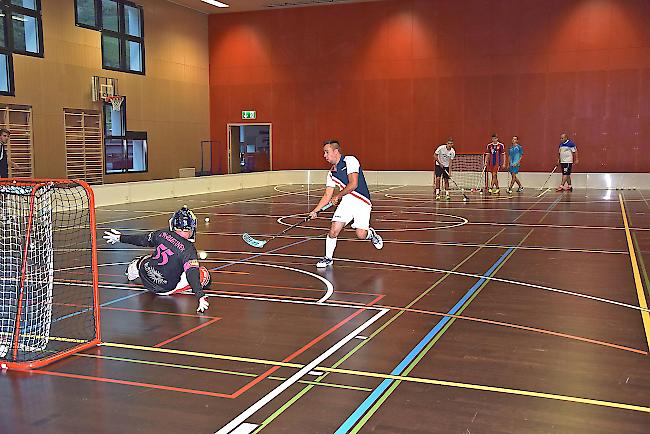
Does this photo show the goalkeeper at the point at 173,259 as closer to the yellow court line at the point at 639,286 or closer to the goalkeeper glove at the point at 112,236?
the goalkeeper glove at the point at 112,236

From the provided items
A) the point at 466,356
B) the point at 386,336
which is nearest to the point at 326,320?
the point at 386,336

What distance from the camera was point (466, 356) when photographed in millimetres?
5492

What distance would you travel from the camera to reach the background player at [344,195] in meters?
9.56

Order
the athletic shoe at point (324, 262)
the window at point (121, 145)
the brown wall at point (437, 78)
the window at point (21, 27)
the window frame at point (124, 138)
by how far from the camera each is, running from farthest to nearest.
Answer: the brown wall at point (437, 78)
the window at point (121, 145)
the window frame at point (124, 138)
the window at point (21, 27)
the athletic shoe at point (324, 262)

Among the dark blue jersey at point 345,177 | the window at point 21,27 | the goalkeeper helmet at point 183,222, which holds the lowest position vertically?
the goalkeeper helmet at point 183,222

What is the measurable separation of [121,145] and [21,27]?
19.0ft

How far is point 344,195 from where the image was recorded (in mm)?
9672

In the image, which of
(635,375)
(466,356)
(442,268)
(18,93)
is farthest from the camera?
(18,93)

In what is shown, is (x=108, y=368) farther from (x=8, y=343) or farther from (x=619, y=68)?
(x=619, y=68)

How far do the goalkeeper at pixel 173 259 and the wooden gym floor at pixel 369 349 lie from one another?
210 millimetres

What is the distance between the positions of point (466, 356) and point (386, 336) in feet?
2.64

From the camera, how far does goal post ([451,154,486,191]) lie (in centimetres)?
2770

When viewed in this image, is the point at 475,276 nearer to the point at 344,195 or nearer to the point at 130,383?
the point at 344,195

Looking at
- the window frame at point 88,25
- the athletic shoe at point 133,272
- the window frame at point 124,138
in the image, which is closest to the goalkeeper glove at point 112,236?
the athletic shoe at point 133,272
